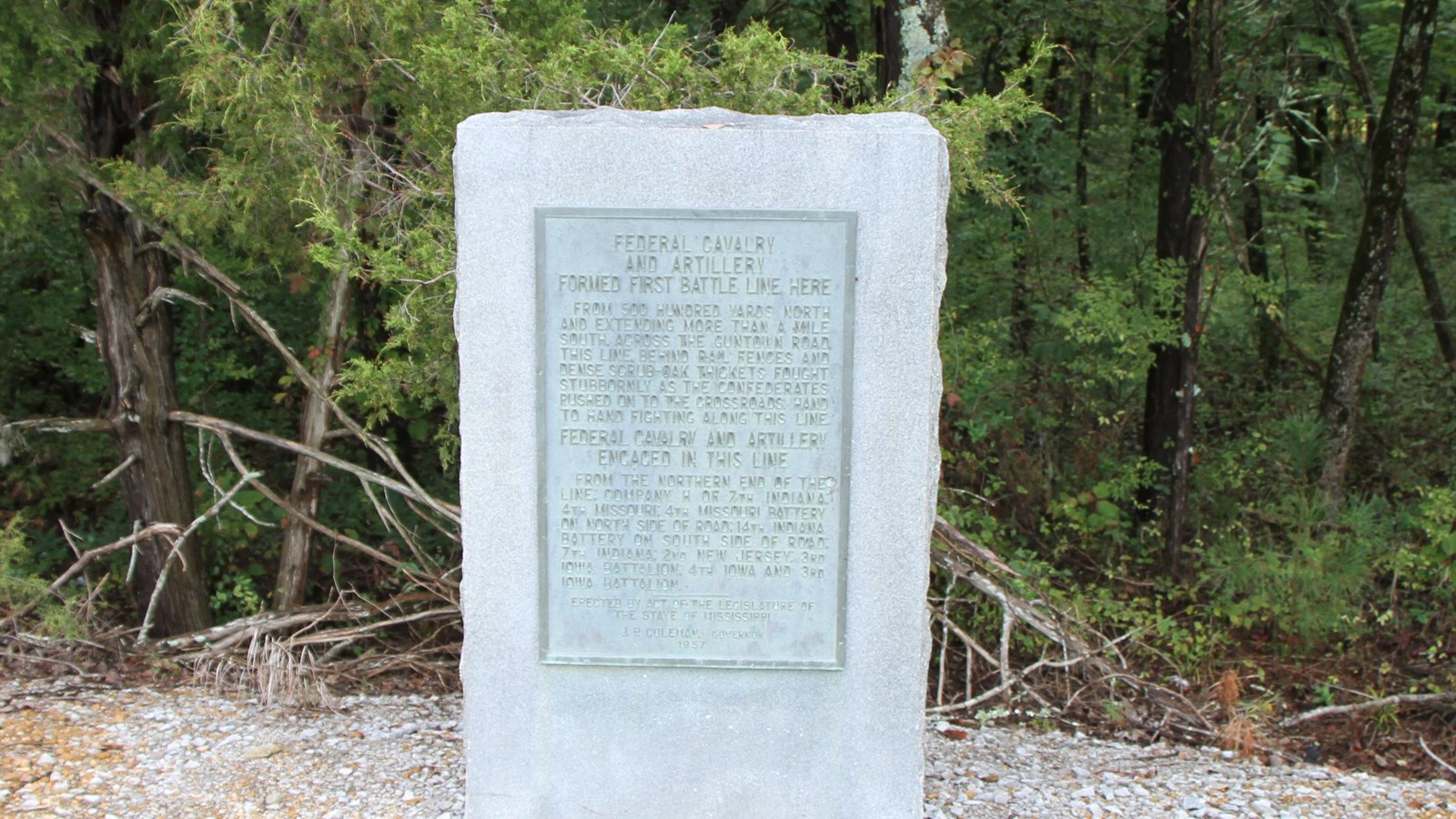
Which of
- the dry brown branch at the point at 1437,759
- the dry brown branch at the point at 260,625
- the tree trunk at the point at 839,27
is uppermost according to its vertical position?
the tree trunk at the point at 839,27

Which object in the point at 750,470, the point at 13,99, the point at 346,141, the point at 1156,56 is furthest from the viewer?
the point at 1156,56

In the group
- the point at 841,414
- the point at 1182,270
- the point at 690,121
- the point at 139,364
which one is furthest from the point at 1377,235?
the point at 139,364

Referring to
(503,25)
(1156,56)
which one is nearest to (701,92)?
(503,25)

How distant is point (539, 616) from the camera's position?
10.7ft

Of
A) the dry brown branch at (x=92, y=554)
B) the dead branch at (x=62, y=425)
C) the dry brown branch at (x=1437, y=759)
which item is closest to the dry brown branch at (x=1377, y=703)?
the dry brown branch at (x=1437, y=759)

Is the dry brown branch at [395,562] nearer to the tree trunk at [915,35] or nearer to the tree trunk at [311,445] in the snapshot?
the tree trunk at [311,445]

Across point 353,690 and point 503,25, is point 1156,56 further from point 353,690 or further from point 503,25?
point 353,690

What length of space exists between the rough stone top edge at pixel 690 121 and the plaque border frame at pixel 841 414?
22cm

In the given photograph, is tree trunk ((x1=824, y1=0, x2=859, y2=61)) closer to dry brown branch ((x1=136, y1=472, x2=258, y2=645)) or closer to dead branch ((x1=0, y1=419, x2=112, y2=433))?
dry brown branch ((x1=136, y1=472, x2=258, y2=645))

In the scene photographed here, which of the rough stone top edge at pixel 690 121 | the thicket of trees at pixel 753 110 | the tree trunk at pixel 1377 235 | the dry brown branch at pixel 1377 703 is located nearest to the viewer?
the rough stone top edge at pixel 690 121

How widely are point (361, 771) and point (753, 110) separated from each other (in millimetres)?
2830

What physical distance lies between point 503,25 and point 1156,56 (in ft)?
20.7

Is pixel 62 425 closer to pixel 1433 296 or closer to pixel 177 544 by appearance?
pixel 177 544

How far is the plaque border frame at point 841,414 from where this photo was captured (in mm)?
3035
